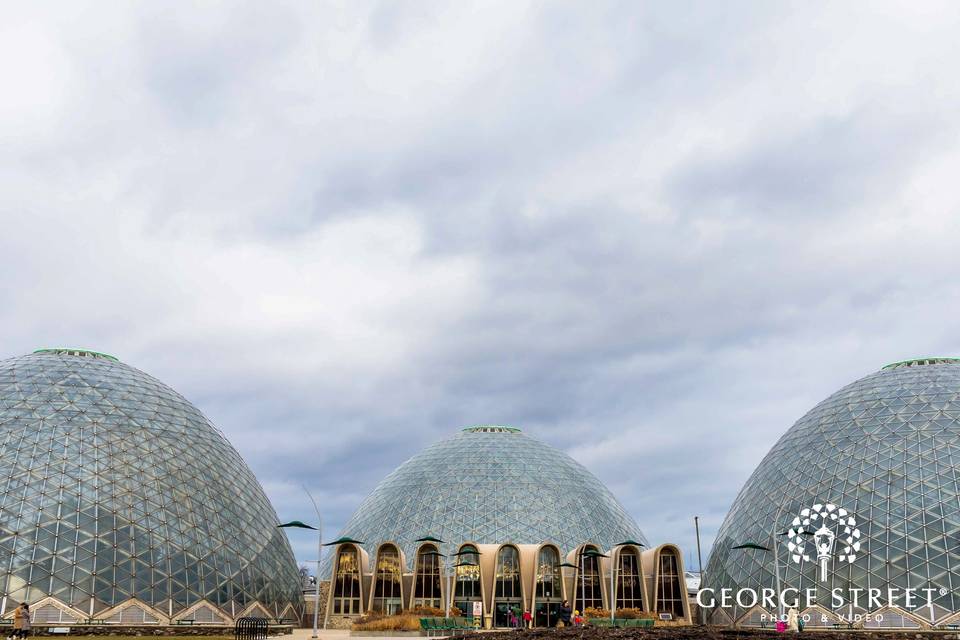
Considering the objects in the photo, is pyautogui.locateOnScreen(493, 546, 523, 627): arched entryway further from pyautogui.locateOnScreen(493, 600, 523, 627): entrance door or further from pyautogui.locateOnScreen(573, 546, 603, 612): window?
pyautogui.locateOnScreen(573, 546, 603, 612): window

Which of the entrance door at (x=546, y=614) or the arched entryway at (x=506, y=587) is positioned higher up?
the arched entryway at (x=506, y=587)

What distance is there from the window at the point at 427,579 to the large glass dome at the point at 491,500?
9.70 metres

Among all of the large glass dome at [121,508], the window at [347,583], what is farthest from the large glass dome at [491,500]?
the large glass dome at [121,508]

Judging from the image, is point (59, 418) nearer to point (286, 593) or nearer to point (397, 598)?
point (286, 593)

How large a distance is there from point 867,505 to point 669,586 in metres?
19.1

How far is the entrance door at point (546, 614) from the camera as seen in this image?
249ft

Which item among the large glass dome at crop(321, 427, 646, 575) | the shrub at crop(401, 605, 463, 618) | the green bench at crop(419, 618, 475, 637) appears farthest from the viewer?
the large glass dome at crop(321, 427, 646, 575)

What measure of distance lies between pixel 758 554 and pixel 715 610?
697 cm

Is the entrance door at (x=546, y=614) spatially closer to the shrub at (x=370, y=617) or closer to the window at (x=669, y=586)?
the window at (x=669, y=586)

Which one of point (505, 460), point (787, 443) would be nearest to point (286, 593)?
point (505, 460)

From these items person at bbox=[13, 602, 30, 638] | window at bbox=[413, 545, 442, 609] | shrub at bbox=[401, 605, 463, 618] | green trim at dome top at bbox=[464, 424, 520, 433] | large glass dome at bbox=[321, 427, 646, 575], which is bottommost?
shrub at bbox=[401, 605, 463, 618]

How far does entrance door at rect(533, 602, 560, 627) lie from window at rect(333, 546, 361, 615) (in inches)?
621

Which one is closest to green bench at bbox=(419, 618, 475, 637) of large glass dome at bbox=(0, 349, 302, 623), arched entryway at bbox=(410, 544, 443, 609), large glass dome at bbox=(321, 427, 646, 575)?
large glass dome at bbox=(0, 349, 302, 623)

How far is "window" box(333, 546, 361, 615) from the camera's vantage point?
244 feet
